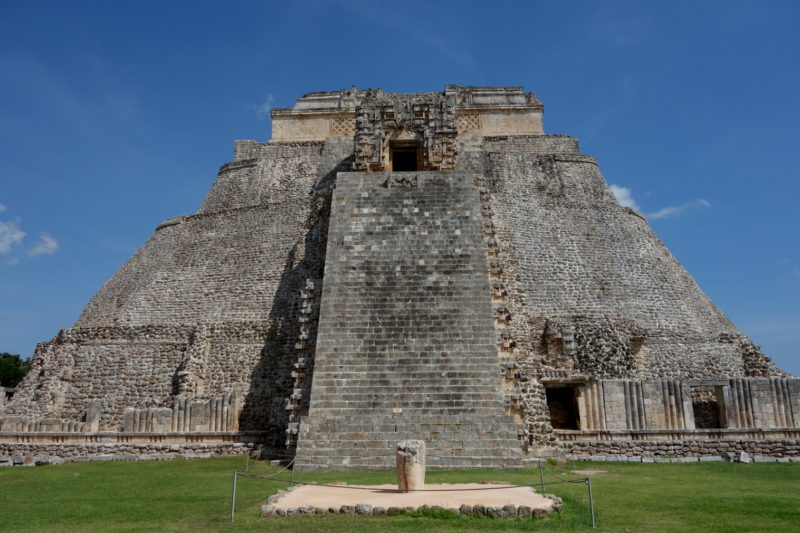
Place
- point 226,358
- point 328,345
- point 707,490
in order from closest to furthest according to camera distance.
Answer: point 707,490 → point 328,345 → point 226,358

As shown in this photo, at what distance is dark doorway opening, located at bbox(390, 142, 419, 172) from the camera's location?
20.6 m

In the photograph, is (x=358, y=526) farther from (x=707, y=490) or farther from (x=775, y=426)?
(x=775, y=426)

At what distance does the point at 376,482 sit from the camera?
9.09 m

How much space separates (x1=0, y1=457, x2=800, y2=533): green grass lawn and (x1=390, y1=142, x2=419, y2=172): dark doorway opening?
38.1ft

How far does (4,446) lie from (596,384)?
13.9 metres

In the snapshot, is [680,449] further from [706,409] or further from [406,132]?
[406,132]

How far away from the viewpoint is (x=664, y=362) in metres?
17.4

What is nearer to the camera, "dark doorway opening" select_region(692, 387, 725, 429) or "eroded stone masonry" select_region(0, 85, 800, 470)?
"eroded stone masonry" select_region(0, 85, 800, 470)

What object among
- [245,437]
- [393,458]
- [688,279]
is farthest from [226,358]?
[688,279]

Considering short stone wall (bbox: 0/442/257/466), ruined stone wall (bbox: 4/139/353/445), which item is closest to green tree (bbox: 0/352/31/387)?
ruined stone wall (bbox: 4/139/353/445)

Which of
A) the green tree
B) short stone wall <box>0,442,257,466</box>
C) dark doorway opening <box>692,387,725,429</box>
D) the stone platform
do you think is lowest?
the stone platform

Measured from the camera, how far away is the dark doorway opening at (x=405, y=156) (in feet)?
67.6

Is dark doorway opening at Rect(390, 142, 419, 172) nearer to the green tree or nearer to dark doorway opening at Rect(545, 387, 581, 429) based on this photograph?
dark doorway opening at Rect(545, 387, 581, 429)

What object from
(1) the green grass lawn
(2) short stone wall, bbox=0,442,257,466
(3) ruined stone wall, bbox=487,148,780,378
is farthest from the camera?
(3) ruined stone wall, bbox=487,148,780,378
